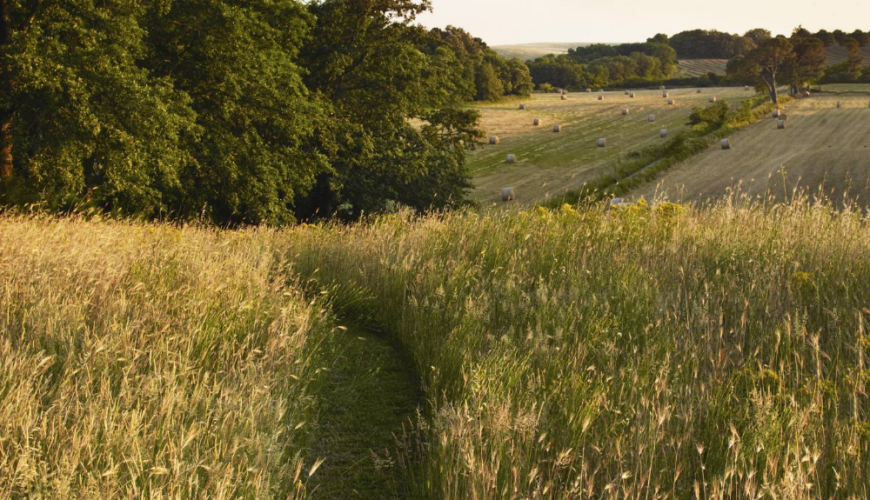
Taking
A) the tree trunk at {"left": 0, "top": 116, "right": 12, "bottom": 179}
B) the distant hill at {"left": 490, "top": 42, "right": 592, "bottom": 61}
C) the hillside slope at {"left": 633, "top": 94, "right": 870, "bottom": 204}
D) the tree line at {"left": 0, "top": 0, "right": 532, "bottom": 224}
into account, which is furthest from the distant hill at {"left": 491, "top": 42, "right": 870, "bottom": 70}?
the tree trunk at {"left": 0, "top": 116, "right": 12, "bottom": 179}

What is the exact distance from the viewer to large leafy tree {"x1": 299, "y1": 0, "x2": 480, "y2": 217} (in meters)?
27.9

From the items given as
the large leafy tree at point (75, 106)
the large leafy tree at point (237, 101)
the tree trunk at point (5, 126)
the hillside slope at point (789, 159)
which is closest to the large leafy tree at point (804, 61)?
the hillside slope at point (789, 159)

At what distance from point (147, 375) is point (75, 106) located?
649 inches

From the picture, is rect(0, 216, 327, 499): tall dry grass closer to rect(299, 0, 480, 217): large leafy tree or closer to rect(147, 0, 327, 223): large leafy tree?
rect(147, 0, 327, 223): large leafy tree

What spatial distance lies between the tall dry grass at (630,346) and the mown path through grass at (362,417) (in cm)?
21

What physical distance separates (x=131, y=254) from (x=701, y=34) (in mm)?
151013

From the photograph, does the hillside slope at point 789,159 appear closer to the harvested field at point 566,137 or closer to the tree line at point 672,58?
the harvested field at point 566,137

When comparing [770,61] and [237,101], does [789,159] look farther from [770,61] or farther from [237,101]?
[770,61]

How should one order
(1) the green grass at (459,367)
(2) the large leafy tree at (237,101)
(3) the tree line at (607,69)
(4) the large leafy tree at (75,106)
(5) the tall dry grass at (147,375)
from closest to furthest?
(5) the tall dry grass at (147,375) → (1) the green grass at (459,367) → (4) the large leafy tree at (75,106) → (2) the large leafy tree at (237,101) → (3) the tree line at (607,69)

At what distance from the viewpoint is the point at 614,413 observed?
3543 mm

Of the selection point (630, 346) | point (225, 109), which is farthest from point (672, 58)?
point (630, 346)

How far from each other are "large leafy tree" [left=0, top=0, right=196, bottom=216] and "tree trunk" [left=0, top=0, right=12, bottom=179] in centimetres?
3

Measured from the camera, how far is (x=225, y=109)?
22.5 metres

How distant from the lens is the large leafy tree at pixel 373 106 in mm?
27859
